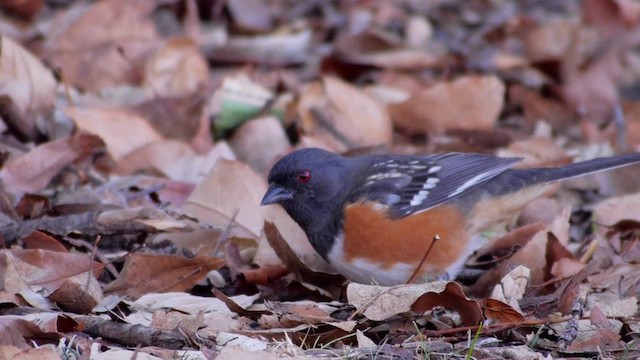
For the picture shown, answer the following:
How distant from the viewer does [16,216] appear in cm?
426

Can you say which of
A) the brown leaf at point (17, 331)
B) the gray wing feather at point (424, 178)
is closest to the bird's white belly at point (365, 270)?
the gray wing feather at point (424, 178)

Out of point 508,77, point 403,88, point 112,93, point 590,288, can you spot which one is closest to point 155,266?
point 590,288

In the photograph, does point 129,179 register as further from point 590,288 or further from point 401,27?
point 401,27

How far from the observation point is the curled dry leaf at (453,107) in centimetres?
573

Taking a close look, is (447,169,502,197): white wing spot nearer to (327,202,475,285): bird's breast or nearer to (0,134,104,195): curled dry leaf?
(327,202,475,285): bird's breast

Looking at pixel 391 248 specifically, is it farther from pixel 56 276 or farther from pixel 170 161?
pixel 170 161

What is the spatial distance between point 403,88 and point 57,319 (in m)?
3.65

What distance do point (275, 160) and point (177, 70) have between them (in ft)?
3.68

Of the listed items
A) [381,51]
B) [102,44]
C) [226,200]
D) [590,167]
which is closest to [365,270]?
[226,200]

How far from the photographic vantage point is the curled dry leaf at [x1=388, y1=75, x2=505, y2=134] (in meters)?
5.73

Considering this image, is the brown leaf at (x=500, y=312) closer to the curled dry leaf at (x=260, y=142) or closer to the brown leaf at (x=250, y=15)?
the curled dry leaf at (x=260, y=142)

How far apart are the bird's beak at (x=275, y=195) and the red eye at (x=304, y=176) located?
8 centimetres

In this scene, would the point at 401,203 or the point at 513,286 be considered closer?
the point at 513,286

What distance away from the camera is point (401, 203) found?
168 inches
